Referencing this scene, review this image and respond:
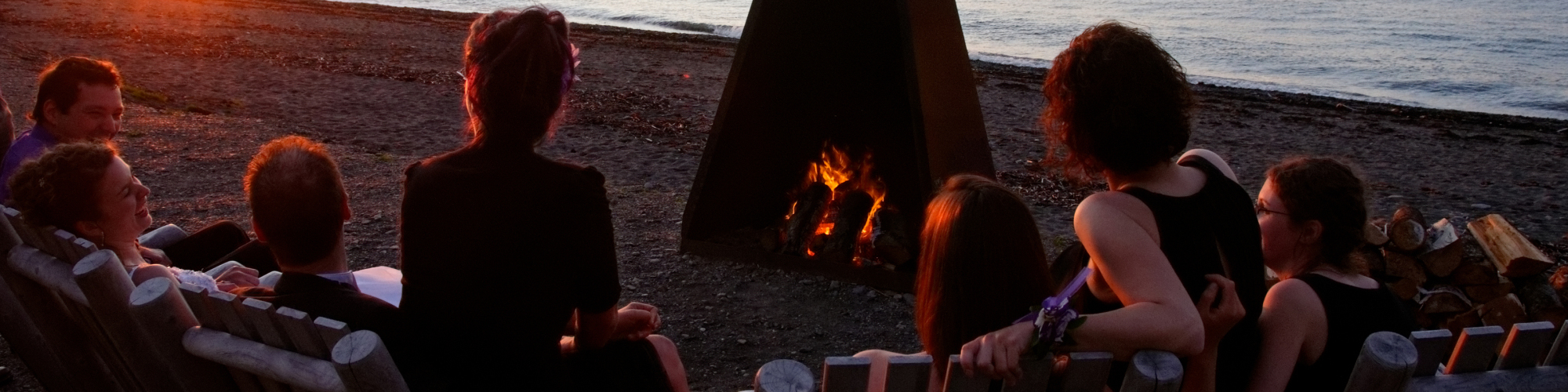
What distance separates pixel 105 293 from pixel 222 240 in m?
1.71

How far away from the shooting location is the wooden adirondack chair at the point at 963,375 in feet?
5.69

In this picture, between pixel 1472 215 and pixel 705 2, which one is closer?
pixel 1472 215

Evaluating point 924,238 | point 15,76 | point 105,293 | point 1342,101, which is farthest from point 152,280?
point 1342,101

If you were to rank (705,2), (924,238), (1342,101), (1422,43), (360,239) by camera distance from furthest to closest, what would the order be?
(705,2) → (1422,43) → (1342,101) → (360,239) → (924,238)

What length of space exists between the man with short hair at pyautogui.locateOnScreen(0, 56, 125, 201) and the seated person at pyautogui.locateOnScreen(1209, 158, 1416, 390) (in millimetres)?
3860

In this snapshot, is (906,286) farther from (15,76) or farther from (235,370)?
(15,76)

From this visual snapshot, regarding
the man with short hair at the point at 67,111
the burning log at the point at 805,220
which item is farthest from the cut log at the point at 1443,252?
the man with short hair at the point at 67,111

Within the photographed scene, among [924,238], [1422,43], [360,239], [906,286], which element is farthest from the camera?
[1422,43]

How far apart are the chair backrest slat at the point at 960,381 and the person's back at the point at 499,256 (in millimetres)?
849

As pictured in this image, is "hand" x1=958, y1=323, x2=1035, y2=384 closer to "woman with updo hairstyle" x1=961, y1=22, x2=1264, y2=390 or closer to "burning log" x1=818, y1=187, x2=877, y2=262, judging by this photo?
"woman with updo hairstyle" x1=961, y1=22, x2=1264, y2=390

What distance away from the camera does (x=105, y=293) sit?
228 cm

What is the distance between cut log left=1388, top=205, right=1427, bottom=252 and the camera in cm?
430

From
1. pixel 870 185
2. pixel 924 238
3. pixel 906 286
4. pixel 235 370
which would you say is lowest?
pixel 906 286

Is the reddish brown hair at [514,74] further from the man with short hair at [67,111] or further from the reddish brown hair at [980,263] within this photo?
the man with short hair at [67,111]
